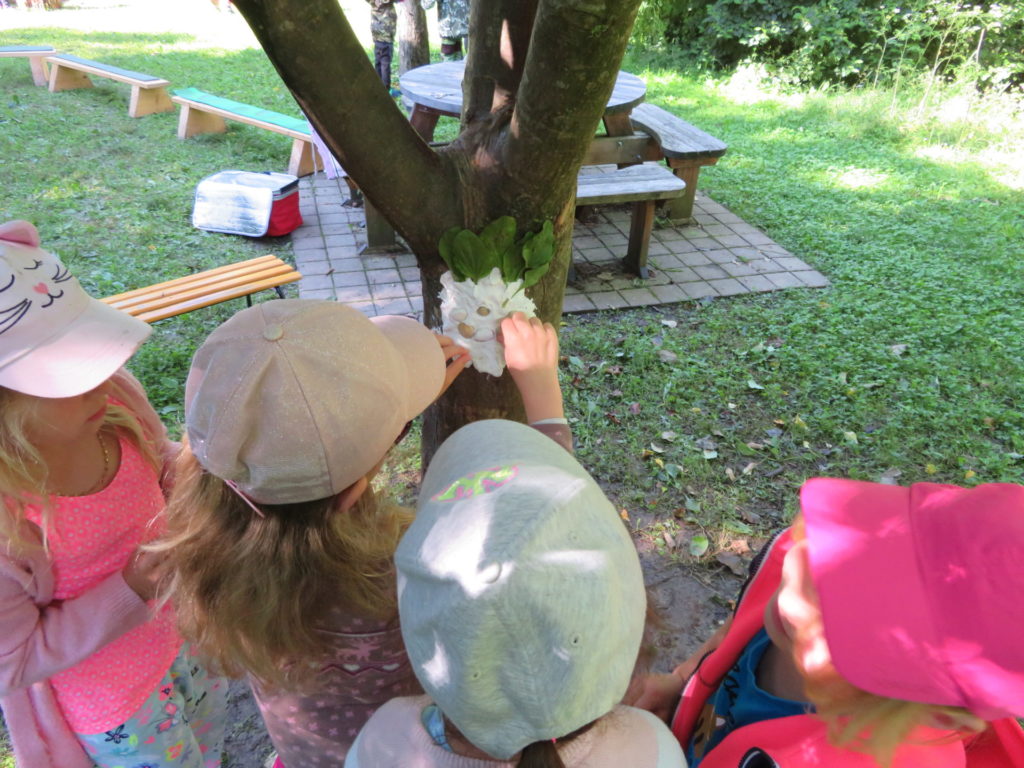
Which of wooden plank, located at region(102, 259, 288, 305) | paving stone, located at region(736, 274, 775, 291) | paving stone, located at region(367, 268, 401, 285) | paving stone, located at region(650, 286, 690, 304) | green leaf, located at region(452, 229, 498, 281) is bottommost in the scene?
paving stone, located at region(367, 268, 401, 285)

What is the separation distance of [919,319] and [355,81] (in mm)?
4032

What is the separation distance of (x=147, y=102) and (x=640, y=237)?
20.4 feet

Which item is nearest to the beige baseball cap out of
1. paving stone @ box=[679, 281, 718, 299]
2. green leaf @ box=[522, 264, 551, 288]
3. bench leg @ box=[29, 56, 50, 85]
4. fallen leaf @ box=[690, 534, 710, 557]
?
green leaf @ box=[522, 264, 551, 288]

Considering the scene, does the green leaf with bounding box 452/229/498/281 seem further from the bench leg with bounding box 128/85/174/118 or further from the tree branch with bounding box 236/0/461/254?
the bench leg with bounding box 128/85/174/118

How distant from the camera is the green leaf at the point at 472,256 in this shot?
5.39 ft

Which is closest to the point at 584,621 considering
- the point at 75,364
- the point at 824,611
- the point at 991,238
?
the point at 824,611

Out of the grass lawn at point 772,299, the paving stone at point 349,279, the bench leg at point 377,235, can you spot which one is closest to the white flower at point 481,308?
the grass lawn at point 772,299

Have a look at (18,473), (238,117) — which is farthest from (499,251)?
(238,117)

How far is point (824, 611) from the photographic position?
0.90m

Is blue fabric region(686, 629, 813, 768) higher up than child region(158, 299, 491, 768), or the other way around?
child region(158, 299, 491, 768)

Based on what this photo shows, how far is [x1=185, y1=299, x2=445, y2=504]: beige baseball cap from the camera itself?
99 centimetres

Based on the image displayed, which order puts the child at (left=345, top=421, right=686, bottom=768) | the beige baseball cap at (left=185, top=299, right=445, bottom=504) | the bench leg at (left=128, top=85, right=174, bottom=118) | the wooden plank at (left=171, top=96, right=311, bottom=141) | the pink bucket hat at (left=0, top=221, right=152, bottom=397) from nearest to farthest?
the child at (left=345, top=421, right=686, bottom=768) < the beige baseball cap at (left=185, top=299, right=445, bottom=504) < the pink bucket hat at (left=0, top=221, right=152, bottom=397) < the wooden plank at (left=171, top=96, right=311, bottom=141) < the bench leg at (left=128, top=85, right=174, bottom=118)

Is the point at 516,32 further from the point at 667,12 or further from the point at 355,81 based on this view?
the point at 667,12

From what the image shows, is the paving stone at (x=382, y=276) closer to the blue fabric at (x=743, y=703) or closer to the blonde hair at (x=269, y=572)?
the blonde hair at (x=269, y=572)
